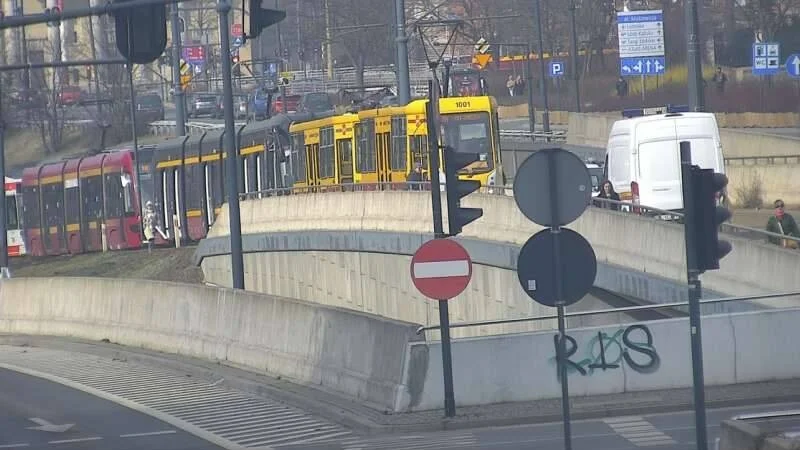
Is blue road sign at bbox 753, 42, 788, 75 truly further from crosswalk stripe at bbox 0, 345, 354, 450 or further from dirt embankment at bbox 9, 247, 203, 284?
crosswalk stripe at bbox 0, 345, 354, 450

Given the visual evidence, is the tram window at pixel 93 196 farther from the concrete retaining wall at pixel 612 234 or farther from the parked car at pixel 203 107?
the parked car at pixel 203 107

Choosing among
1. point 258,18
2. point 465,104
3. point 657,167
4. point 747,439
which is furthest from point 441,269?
point 465,104

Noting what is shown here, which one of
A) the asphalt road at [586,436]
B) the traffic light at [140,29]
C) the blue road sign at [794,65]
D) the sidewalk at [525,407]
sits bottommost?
the sidewalk at [525,407]

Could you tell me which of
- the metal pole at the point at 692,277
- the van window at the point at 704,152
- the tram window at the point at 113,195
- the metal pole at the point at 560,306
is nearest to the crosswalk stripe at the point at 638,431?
the metal pole at the point at 560,306

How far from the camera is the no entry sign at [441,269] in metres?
18.3

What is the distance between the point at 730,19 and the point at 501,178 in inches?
1150

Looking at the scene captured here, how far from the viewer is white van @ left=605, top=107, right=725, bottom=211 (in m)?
29.4

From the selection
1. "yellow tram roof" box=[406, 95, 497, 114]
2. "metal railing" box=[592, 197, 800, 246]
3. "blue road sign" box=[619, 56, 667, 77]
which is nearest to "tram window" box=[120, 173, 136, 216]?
"yellow tram roof" box=[406, 95, 497, 114]

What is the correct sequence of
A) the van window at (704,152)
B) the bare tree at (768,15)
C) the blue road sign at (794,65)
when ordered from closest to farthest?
1. the van window at (704,152)
2. the blue road sign at (794,65)
3. the bare tree at (768,15)

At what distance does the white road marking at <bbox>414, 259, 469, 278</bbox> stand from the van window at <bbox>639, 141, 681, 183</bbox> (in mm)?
11971

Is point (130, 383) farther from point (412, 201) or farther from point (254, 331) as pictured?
point (412, 201)

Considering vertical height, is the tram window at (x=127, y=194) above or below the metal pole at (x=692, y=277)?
below

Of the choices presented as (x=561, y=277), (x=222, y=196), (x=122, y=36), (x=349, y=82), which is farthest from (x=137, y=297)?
(x=349, y=82)

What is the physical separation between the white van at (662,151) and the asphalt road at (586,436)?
11516 millimetres
